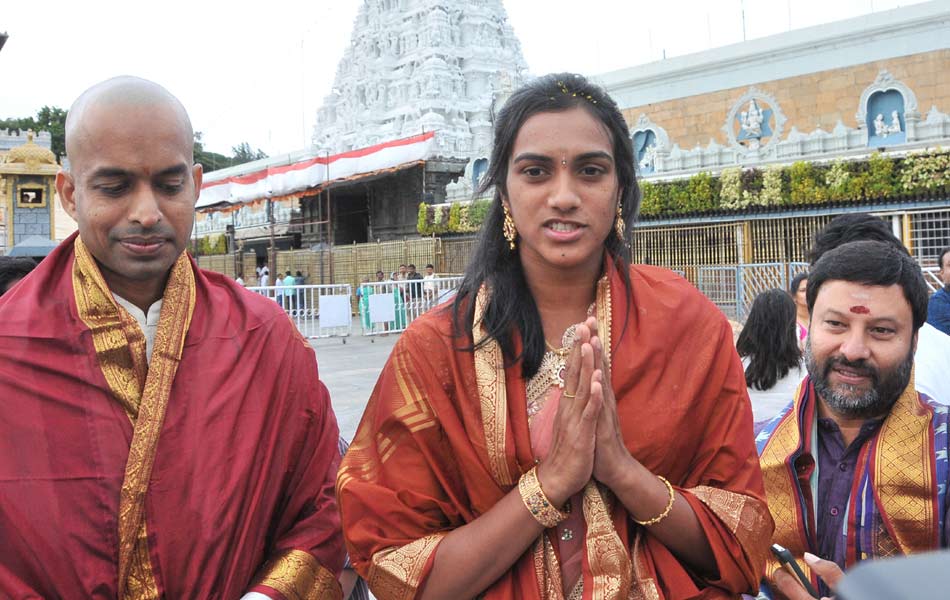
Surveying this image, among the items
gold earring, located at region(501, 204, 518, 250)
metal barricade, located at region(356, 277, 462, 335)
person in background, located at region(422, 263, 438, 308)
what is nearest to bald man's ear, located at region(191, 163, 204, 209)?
gold earring, located at region(501, 204, 518, 250)

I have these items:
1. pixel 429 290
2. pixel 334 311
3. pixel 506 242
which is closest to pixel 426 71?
pixel 429 290

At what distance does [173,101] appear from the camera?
188 cm

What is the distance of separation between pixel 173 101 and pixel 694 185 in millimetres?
14457

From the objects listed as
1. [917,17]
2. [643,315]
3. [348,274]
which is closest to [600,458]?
[643,315]

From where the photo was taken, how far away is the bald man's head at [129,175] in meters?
1.77

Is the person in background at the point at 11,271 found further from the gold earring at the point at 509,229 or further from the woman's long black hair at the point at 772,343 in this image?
the woman's long black hair at the point at 772,343

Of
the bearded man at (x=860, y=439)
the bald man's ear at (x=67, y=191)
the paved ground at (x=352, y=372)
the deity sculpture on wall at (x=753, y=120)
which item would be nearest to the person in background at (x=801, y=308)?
the paved ground at (x=352, y=372)

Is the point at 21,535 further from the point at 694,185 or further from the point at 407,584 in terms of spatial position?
the point at 694,185

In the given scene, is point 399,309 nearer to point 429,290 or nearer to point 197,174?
point 429,290

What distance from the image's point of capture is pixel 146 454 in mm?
1738

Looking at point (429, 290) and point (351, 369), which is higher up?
point (429, 290)

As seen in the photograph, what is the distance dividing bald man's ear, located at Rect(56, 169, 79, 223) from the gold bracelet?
1.27m

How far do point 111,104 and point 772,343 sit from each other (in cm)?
356

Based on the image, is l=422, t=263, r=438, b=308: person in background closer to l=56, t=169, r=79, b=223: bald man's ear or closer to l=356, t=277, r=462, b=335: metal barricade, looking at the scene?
l=356, t=277, r=462, b=335: metal barricade
